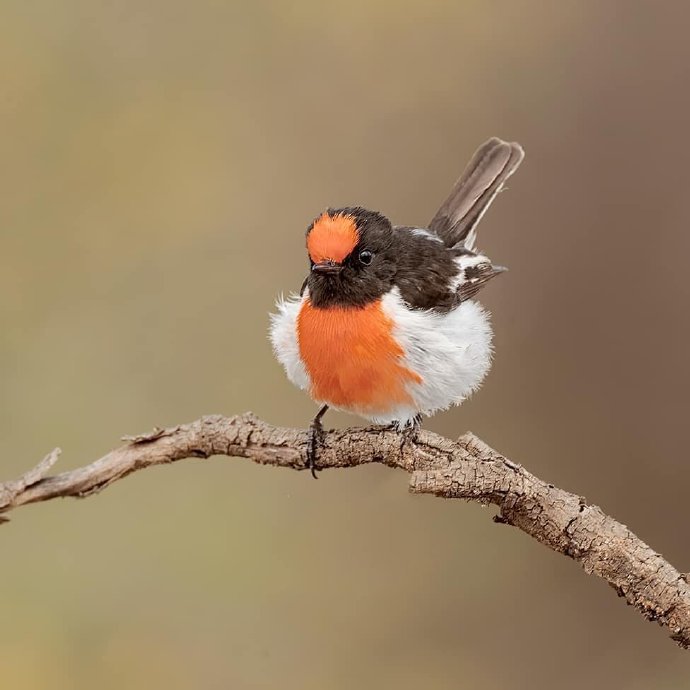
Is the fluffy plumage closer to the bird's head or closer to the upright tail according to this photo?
the bird's head

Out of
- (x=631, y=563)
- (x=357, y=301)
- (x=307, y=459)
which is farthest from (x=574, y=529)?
(x=357, y=301)

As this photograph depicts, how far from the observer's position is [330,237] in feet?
7.86

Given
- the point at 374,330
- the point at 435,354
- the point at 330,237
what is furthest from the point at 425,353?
the point at 330,237

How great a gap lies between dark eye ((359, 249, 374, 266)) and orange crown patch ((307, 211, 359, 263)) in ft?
0.32

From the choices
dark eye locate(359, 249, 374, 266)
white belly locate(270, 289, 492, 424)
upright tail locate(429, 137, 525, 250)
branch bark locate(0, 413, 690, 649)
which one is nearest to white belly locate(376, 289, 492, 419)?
white belly locate(270, 289, 492, 424)

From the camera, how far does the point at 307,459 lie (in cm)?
238

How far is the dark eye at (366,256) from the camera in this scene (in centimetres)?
253

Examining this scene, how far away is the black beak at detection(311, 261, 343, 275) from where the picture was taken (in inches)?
94.6

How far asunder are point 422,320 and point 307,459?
0.50m

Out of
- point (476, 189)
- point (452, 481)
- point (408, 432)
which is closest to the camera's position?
point (452, 481)

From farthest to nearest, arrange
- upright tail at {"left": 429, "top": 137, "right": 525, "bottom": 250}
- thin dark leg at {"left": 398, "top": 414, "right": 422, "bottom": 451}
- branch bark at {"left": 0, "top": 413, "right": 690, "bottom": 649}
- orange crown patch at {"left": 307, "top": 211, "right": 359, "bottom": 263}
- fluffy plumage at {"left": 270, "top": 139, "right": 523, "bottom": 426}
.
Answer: upright tail at {"left": 429, "top": 137, "right": 525, "bottom": 250}
fluffy plumage at {"left": 270, "top": 139, "right": 523, "bottom": 426}
orange crown patch at {"left": 307, "top": 211, "right": 359, "bottom": 263}
thin dark leg at {"left": 398, "top": 414, "right": 422, "bottom": 451}
branch bark at {"left": 0, "top": 413, "right": 690, "bottom": 649}

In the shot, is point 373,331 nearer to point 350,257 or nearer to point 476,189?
point 350,257

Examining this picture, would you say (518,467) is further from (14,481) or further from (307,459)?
(14,481)

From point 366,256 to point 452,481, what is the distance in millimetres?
719
